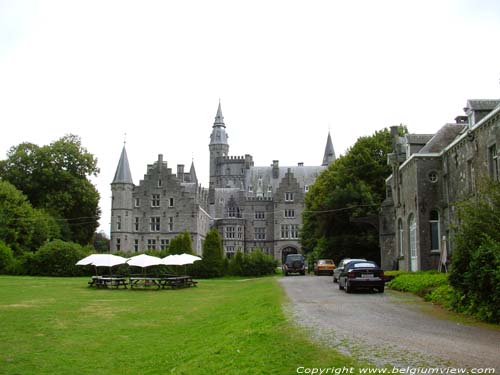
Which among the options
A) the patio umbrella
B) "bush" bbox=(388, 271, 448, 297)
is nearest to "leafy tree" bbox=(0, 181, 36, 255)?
the patio umbrella

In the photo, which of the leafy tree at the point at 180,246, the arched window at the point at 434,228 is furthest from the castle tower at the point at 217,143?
the arched window at the point at 434,228

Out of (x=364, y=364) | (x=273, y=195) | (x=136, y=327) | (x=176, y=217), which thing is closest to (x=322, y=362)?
(x=364, y=364)

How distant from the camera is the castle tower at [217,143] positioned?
376ft

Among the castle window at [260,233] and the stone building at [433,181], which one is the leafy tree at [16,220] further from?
the castle window at [260,233]

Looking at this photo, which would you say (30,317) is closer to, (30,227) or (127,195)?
(30,227)

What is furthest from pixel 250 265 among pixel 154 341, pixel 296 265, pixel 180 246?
pixel 154 341

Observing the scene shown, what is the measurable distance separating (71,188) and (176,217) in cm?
1472

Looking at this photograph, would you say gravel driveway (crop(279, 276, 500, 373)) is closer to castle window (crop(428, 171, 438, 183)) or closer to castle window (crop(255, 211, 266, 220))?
castle window (crop(428, 171, 438, 183))

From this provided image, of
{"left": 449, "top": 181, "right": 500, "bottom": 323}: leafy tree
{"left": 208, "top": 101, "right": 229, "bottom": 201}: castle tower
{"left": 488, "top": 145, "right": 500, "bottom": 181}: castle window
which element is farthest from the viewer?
{"left": 208, "top": 101, "right": 229, "bottom": 201}: castle tower

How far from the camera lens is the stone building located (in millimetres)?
25281

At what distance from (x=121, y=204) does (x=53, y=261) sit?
20360 millimetres

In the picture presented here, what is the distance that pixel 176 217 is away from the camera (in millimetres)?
73125

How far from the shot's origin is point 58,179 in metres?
64.2

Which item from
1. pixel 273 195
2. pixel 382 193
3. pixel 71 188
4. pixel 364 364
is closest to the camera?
pixel 364 364
